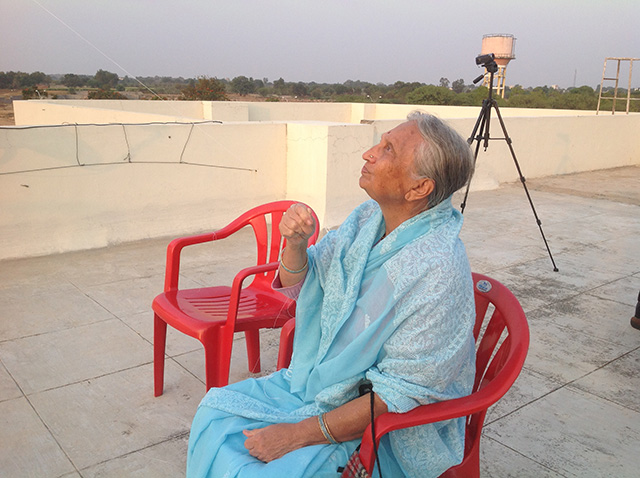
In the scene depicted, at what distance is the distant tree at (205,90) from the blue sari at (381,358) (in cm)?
1526

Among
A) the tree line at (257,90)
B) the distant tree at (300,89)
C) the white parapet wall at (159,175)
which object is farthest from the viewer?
the distant tree at (300,89)

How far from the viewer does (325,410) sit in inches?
59.6

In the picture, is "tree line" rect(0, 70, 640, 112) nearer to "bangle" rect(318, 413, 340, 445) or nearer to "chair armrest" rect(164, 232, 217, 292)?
"chair armrest" rect(164, 232, 217, 292)

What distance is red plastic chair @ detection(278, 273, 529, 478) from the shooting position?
1.31m

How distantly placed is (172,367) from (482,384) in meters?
1.60

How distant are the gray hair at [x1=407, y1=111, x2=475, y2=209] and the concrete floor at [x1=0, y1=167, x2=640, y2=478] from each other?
46.3 inches

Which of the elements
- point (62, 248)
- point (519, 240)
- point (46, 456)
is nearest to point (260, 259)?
point (46, 456)

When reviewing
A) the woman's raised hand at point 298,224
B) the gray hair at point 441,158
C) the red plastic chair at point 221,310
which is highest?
the gray hair at point 441,158

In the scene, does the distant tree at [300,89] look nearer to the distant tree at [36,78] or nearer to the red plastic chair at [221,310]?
the distant tree at [36,78]

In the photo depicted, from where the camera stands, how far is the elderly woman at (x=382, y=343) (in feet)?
4.40

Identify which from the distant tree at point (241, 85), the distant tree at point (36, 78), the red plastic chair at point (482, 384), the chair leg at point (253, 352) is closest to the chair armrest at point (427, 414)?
the red plastic chair at point (482, 384)

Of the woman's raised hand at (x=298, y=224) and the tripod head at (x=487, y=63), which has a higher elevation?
the tripod head at (x=487, y=63)

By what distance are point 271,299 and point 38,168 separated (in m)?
2.67

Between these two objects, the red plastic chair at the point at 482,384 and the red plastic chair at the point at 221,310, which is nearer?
the red plastic chair at the point at 482,384
